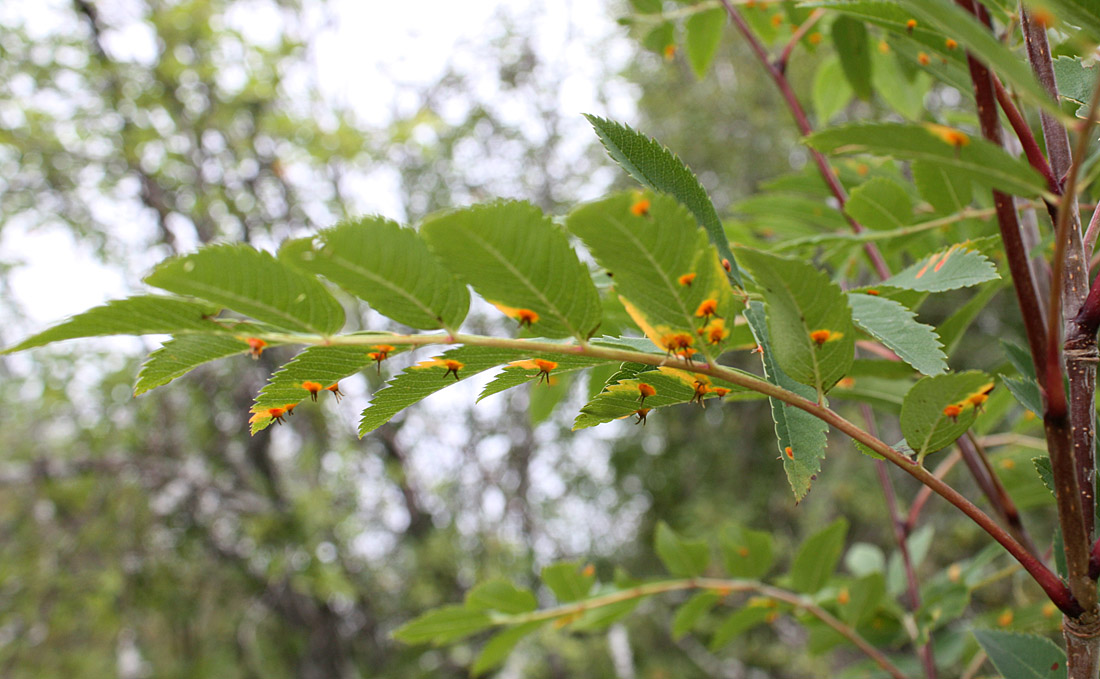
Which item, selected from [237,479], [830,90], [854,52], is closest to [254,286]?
[854,52]

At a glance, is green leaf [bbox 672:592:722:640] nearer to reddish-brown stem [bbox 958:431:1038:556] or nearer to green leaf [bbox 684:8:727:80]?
reddish-brown stem [bbox 958:431:1038:556]

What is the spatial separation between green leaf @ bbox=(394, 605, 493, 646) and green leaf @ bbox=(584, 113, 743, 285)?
57 cm

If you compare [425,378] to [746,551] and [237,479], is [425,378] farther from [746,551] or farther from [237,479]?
[237,479]

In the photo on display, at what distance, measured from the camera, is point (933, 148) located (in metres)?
0.32

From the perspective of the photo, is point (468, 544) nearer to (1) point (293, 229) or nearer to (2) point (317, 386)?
(1) point (293, 229)

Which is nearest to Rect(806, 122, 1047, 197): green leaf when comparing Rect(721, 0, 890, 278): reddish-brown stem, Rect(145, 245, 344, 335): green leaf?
Rect(145, 245, 344, 335): green leaf

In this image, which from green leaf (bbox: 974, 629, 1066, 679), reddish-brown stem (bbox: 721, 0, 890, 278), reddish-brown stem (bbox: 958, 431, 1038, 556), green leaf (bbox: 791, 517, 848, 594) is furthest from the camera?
green leaf (bbox: 791, 517, 848, 594)

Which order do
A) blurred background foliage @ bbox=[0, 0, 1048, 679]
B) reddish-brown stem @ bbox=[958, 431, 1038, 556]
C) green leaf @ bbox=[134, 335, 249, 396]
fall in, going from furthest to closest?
blurred background foliage @ bbox=[0, 0, 1048, 679] < reddish-brown stem @ bbox=[958, 431, 1038, 556] < green leaf @ bbox=[134, 335, 249, 396]

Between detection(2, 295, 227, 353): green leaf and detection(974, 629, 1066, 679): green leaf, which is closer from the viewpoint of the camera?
detection(2, 295, 227, 353): green leaf

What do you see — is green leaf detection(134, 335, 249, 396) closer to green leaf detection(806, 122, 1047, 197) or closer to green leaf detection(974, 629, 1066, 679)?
green leaf detection(806, 122, 1047, 197)

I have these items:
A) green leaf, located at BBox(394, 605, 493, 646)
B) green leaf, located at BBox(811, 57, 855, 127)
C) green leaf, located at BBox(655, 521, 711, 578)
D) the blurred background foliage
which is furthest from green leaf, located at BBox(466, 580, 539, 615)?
the blurred background foliage

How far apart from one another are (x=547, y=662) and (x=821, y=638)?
2655 mm

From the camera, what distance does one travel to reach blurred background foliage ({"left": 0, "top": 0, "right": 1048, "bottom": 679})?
290 centimetres

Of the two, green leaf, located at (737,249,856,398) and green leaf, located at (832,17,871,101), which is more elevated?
green leaf, located at (832,17,871,101)
